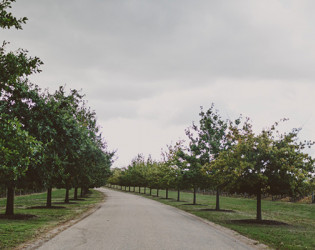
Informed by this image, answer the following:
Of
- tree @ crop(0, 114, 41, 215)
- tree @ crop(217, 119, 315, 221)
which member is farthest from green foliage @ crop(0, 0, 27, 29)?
tree @ crop(217, 119, 315, 221)

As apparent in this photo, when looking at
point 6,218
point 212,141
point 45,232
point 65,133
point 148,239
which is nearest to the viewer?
point 148,239

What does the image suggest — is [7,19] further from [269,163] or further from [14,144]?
[269,163]

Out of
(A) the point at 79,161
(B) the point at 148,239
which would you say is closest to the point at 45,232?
(B) the point at 148,239

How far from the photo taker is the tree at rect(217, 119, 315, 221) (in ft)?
48.1

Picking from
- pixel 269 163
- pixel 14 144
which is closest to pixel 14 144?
pixel 14 144

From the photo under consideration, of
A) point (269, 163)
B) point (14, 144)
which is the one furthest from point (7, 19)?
point (269, 163)

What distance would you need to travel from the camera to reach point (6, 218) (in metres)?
14.5

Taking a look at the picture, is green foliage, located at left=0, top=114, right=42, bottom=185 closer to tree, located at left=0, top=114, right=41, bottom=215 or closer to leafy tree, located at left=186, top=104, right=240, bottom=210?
tree, located at left=0, top=114, right=41, bottom=215

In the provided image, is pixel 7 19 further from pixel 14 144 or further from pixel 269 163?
pixel 269 163

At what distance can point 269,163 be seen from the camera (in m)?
15.3

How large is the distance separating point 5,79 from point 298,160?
507 inches

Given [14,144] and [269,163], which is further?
[269,163]

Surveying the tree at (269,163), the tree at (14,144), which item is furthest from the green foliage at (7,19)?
the tree at (269,163)

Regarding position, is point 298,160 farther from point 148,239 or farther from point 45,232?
point 45,232
